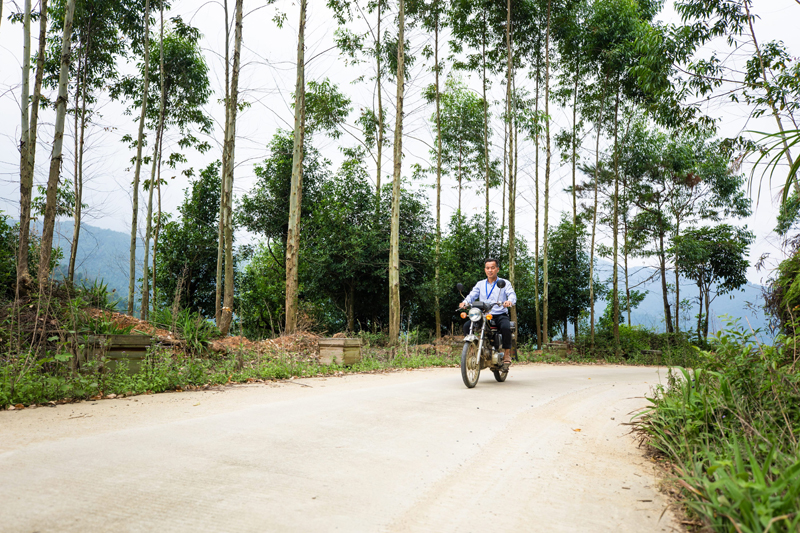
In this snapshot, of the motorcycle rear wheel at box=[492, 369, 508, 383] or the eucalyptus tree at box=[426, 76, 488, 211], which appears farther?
the eucalyptus tree at box=[426, 76, 488, 211]

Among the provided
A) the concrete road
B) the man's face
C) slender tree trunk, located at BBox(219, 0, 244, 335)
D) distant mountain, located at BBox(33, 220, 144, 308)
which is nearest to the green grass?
the concrete road

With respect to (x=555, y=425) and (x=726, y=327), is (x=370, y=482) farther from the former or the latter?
(x=726, y=327)

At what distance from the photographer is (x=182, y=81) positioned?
81.6ft

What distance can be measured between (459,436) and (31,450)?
3.16m

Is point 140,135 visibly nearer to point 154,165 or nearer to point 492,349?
point 154,165

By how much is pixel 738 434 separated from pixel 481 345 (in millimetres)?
4403

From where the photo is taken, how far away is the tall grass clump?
2.09 meters

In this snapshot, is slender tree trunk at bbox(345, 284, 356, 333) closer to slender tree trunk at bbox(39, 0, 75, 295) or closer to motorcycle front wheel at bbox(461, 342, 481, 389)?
slender tree trunk at bbox(39, 0, 75, 295)

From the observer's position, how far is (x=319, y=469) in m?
3.23

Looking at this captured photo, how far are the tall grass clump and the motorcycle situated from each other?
296 cm

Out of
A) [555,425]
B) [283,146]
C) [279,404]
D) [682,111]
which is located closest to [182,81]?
[283,146]

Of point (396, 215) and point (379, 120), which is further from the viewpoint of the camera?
point (379, 120)

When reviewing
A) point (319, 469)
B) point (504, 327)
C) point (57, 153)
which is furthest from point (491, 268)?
point (57, 153)

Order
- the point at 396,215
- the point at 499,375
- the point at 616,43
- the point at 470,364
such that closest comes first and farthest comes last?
the point at 470,364 < the point at 499,375 < the point at 396,215 < the point at 616,43
